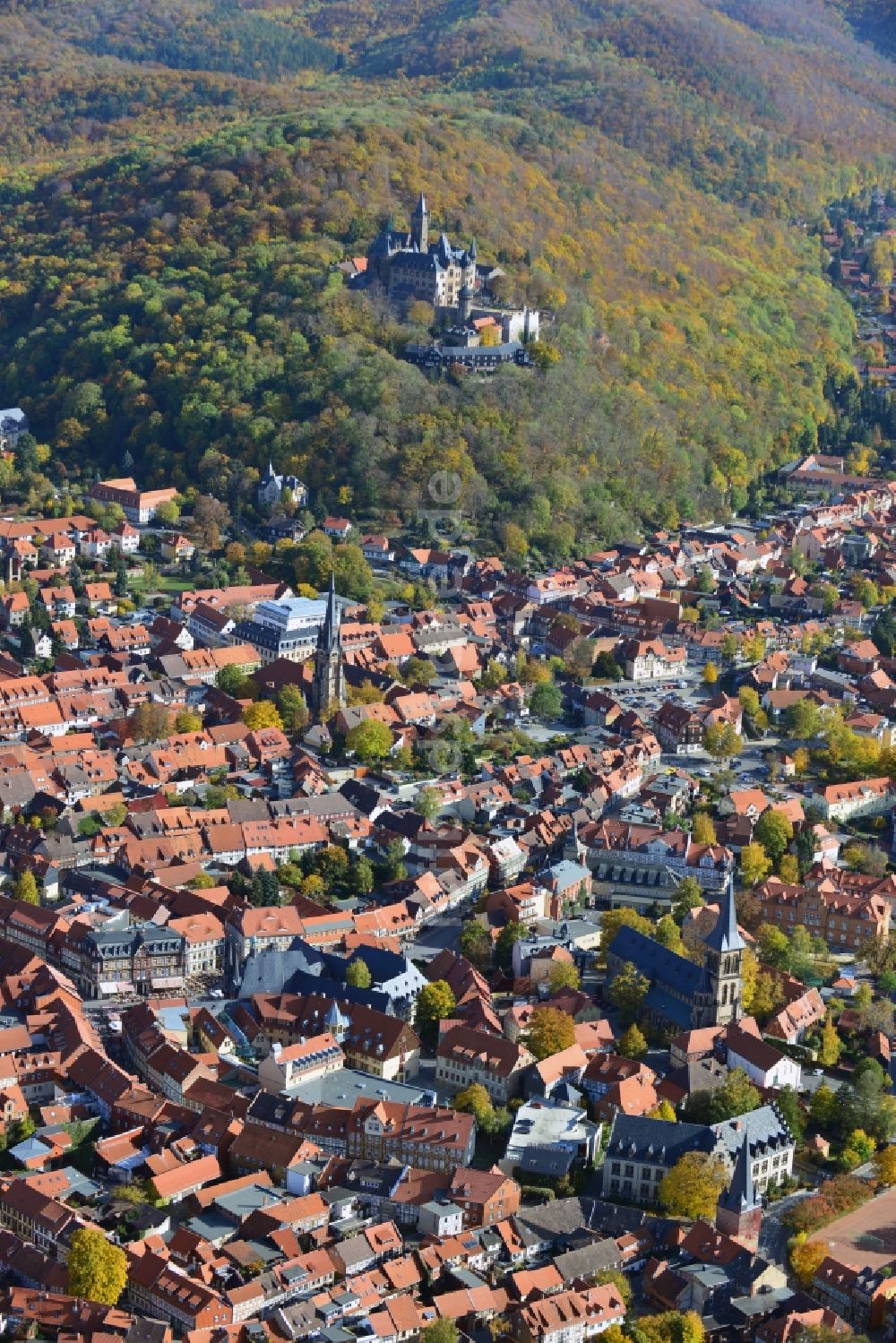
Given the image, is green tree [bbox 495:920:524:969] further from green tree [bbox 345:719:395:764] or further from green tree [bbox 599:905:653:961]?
green tree [bbox 345:719:395:764]

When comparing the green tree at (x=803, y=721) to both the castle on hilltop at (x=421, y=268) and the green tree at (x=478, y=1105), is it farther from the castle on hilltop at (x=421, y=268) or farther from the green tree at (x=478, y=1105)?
the castle on hilltop at (x=421, y=268)

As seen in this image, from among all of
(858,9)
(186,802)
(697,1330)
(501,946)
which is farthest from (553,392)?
(858,9)

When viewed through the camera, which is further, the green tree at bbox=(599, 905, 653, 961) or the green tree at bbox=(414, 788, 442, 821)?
the green tree at bbox=(414, 788, 442, 821)

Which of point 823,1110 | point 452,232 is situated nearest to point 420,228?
point 452,232

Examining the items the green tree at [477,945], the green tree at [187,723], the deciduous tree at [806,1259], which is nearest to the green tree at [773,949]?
the green tree at [477,945]

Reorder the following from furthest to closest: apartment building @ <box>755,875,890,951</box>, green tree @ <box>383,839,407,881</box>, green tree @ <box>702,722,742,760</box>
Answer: green tree @ <box>702,722,742,760</box> < green tree @ <box>383,839,407,881</box> < apartment building @ <box>755,875,890,951</box>

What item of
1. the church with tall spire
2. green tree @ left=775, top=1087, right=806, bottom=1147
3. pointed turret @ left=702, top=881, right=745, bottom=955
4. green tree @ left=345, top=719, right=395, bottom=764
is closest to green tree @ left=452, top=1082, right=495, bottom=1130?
the church with tall spire
